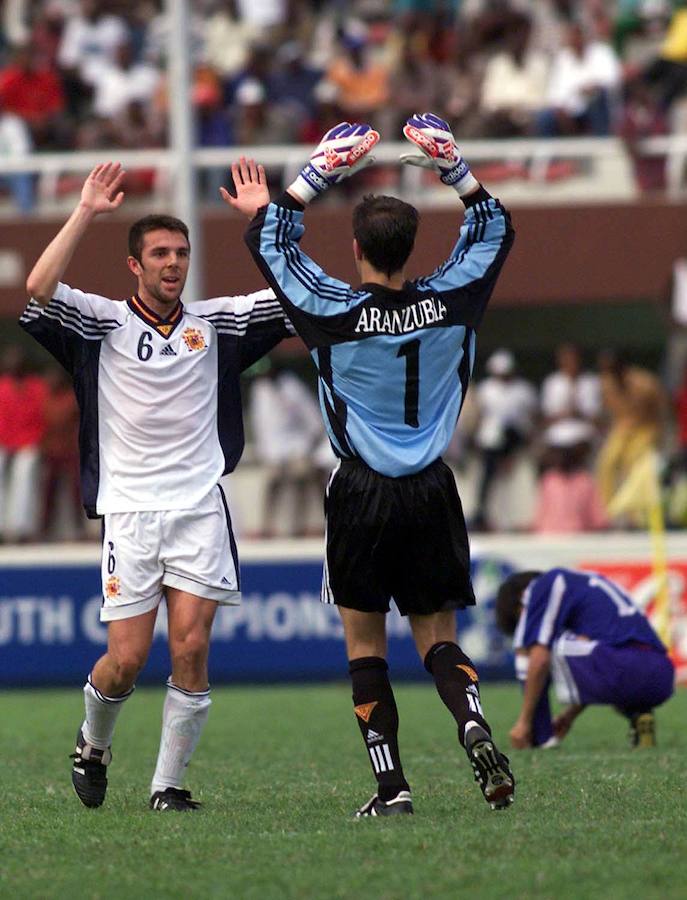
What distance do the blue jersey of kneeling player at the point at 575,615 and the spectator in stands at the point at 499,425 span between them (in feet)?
28.0

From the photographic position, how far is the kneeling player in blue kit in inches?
370

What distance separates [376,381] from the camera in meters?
6.29

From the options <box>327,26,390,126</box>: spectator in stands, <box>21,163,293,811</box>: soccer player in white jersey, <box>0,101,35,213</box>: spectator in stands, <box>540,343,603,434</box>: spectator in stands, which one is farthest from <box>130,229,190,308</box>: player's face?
<box>0,101,35,213</box>: spectator in stands

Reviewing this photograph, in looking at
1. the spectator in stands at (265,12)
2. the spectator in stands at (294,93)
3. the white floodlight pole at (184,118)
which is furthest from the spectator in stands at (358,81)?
the white floodlight pole at (184,118)

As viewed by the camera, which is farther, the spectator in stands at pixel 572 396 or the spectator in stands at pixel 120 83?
the spectator in stands at pixel 120 83

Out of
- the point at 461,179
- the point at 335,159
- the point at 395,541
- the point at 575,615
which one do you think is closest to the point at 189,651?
the point at 395,541

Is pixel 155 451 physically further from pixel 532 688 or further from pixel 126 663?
pixel 532 688

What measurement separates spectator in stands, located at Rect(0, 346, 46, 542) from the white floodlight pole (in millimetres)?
2316

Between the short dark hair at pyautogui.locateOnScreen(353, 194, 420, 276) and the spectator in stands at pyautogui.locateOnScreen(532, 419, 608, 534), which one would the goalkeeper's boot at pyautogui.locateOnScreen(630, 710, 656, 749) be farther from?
the spectator in stands at pyautogui.locateOnScreen(532, 419, 608, 534)

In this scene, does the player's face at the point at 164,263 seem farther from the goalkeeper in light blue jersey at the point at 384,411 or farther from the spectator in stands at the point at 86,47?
the spectator in stands at the point at 86,47

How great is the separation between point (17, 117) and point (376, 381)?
51.0 ft

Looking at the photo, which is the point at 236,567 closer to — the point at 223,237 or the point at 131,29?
the point at 223,237

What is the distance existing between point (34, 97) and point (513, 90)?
219 inches

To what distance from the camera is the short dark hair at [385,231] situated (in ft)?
20.5
